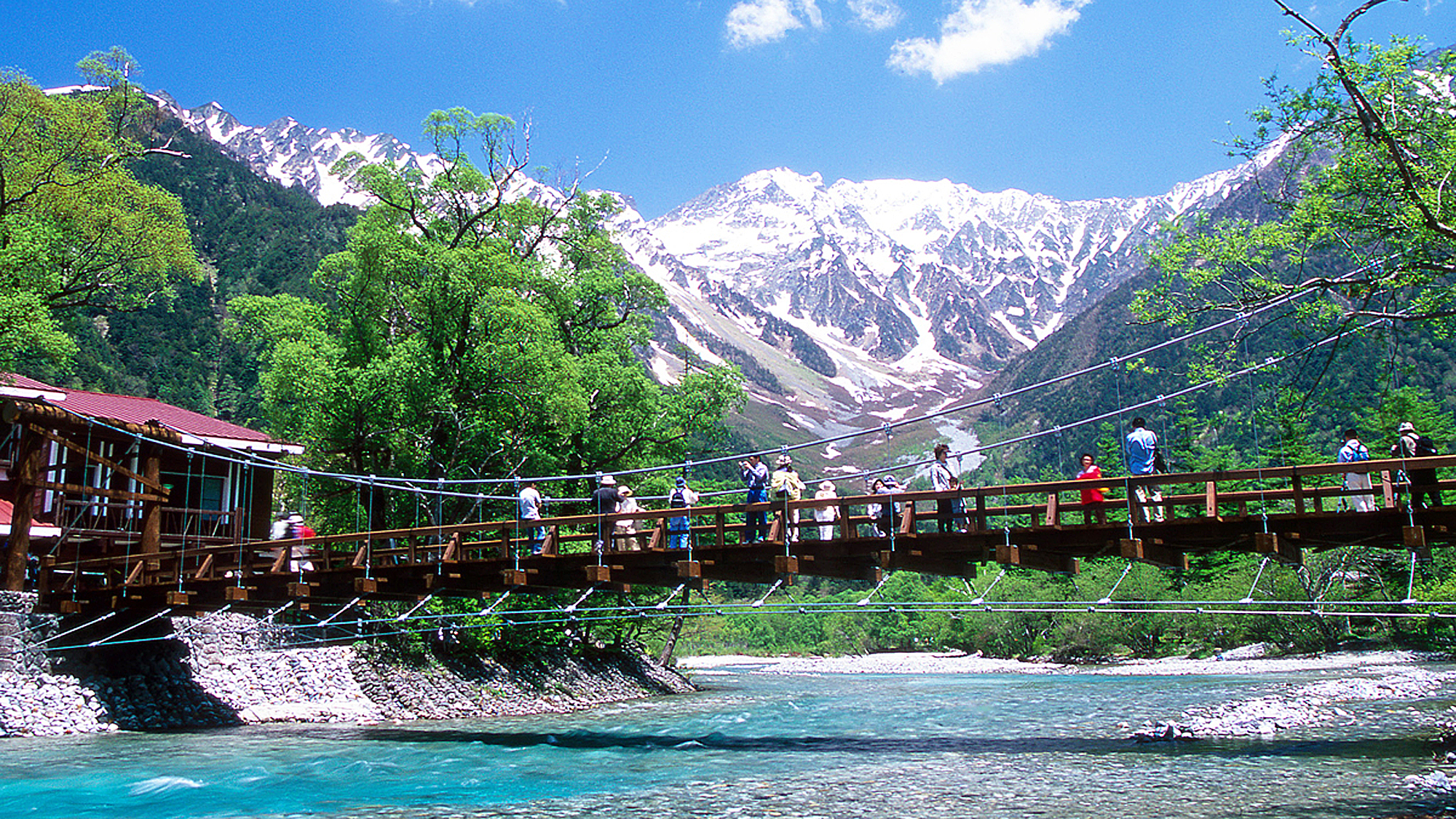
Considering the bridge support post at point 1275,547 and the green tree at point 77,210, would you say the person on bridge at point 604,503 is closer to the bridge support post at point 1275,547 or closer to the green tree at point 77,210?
the bridge support post at point 1275,547

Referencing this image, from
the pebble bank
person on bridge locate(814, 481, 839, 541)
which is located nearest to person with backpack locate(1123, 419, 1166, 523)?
person on bridge locate(814, 481, 839, 541)

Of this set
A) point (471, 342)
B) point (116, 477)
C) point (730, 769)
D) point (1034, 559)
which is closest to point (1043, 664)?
point (471, 342)

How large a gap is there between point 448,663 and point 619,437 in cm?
654

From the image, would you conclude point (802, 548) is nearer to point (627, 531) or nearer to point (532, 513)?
point (627, 531)

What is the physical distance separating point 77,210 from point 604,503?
16451mm

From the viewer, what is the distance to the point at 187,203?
109 meters

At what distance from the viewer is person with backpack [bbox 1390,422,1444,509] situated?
1277 centimetres

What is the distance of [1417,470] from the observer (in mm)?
12828

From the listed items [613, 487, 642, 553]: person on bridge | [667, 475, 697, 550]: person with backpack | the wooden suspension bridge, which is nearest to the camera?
the wooden suspension bridge

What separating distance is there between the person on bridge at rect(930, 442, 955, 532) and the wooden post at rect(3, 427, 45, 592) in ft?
48.7

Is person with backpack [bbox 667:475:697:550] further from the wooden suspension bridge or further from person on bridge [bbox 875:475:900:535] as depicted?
person on bridge [bbox 875:475:900:535]

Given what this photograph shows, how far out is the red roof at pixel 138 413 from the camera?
22.0 m

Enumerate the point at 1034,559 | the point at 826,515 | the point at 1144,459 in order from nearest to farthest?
1. the point at 1144,459
2. the point at 1034,559
3. the point at 826,515

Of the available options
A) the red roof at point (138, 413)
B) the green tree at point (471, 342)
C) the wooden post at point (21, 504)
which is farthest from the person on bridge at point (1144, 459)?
the red roof at point (138, 413)
